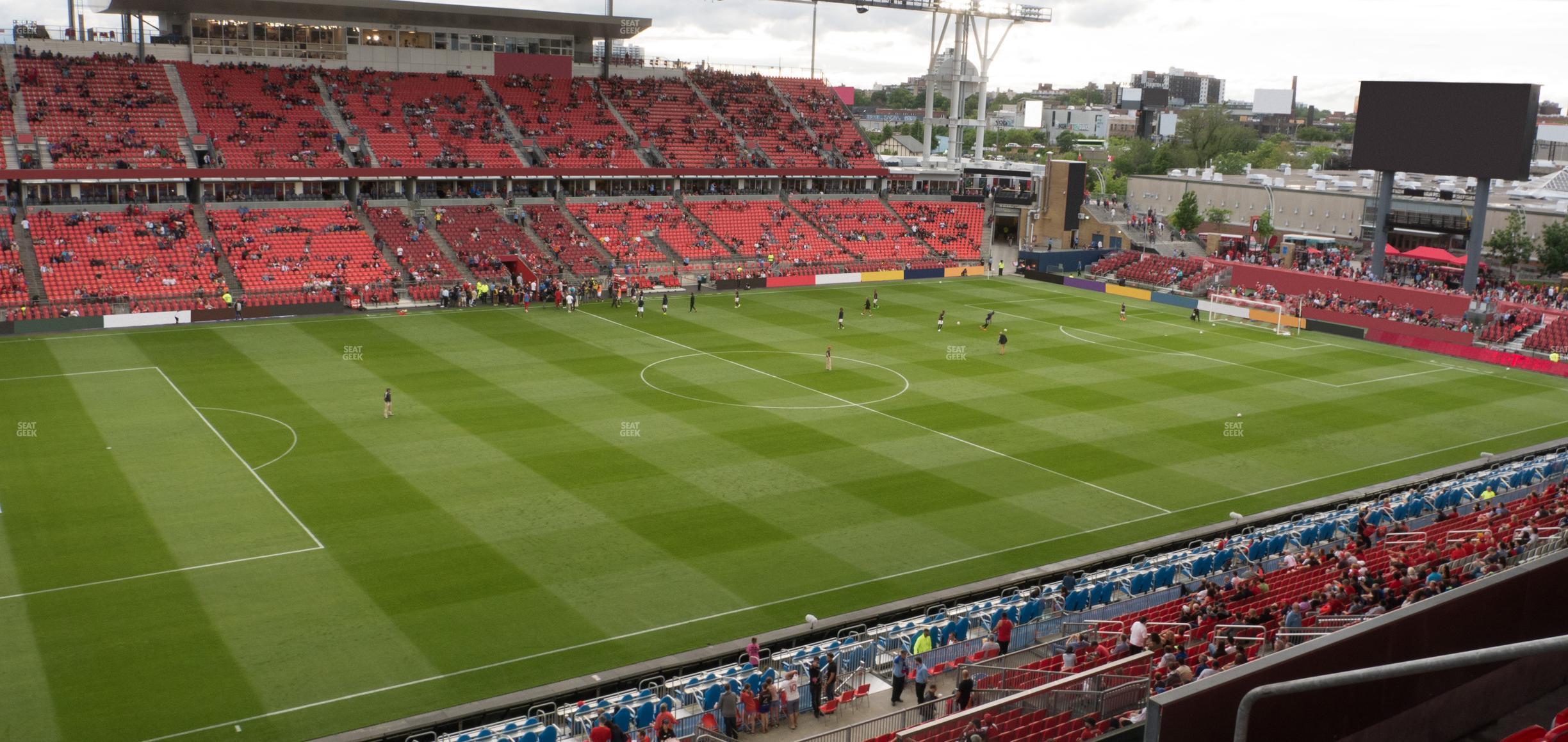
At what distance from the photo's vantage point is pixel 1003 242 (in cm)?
9806

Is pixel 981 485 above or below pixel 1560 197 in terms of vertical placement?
below

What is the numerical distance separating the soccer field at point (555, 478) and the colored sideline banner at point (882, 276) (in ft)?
60.6

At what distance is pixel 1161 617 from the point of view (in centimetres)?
2188

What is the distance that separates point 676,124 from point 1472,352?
5210cm

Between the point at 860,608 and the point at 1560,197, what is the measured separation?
248 ft

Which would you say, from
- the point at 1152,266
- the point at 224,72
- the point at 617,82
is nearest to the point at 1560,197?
the point at 1152,266

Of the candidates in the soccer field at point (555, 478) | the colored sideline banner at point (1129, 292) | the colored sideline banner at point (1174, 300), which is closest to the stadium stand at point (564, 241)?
the soccer field at point (555, 478)

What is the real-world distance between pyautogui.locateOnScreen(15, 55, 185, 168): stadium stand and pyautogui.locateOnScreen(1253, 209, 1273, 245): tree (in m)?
70.7

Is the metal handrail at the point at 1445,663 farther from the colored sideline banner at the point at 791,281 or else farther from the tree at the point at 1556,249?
the tree at the point at 1556,249

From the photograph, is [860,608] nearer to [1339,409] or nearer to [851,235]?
[1339,409]

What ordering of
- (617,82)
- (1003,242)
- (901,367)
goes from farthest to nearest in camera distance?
(1003,242) < (617,82) < (901,367)

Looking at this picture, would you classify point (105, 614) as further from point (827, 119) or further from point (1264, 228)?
point (1264, 228)

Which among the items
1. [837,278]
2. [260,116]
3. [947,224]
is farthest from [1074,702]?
[947,224]

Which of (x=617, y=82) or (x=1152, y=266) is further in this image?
(x=617, y=82)
